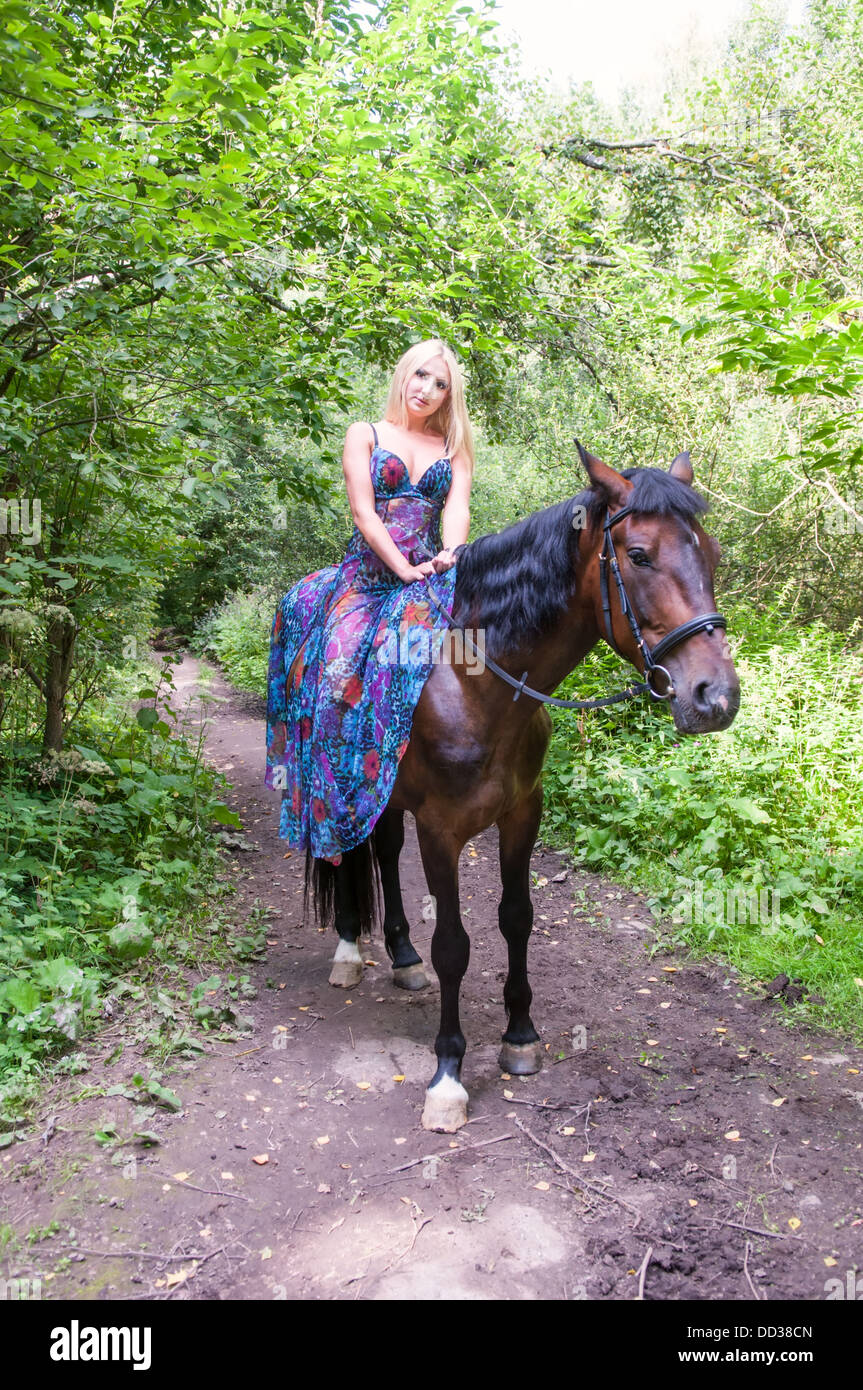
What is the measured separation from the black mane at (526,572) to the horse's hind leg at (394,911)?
154cm

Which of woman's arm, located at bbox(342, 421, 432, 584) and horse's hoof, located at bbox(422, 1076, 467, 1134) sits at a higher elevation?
woman's arm, located at bbox(342, 421, 432, 584)

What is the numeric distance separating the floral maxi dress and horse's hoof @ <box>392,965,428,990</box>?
0.91 m

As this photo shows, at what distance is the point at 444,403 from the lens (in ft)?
11.8

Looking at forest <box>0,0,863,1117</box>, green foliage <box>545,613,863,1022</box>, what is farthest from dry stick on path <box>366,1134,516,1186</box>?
green foliage <box>545,613,863,1022</box>

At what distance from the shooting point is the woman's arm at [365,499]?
3.44 meters

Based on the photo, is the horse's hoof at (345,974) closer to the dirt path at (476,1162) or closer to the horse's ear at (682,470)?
the dirt path at (476,1162)

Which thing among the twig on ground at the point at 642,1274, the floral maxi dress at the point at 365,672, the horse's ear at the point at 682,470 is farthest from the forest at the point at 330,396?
the twig on ground at the point at 642,1274

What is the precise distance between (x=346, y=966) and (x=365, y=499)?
8.04 feet

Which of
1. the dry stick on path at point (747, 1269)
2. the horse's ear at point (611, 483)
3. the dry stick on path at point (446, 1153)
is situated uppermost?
the horse's ear at point (611, 483)

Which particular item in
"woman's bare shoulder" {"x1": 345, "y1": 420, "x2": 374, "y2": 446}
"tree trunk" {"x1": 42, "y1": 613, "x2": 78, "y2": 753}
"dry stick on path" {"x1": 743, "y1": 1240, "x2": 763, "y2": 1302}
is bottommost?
"dry stick on path" {"x1": 743, "y1": 1240, "x2": 763, "y2": 1302}

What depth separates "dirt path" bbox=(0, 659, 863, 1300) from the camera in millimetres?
2375

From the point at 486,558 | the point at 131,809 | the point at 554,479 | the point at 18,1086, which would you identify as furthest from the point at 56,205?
the point at 554,479

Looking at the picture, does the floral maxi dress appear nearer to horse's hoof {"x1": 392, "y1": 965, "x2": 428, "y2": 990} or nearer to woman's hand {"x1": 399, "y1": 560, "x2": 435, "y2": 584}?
woman's hand {"x1": 399, "y1": 560, "x2": 435, "y2": 584}

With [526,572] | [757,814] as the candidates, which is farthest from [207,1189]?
[757,814]
